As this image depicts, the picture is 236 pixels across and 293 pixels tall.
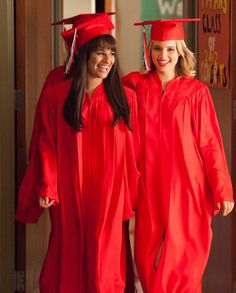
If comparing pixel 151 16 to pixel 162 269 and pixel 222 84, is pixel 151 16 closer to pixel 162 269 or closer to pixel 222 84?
pixel 222 84

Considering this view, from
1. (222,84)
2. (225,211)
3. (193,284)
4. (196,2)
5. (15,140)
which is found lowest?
(193,284)

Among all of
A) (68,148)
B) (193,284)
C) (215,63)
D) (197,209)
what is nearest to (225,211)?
(197,209)

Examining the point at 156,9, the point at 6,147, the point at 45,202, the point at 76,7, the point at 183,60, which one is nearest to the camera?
the point at 45,202

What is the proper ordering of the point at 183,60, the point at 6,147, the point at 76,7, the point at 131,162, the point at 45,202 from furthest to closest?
1. the point at 76,7
2. the point at 6,147
3. the point at 183,60
4. the point at 131,162
5. the point at 45,202

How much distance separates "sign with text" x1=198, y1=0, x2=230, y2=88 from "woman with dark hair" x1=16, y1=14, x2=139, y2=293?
0.90 meters

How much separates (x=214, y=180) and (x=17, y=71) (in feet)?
3.55

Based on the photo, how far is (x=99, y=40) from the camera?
305cm

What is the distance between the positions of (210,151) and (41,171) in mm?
760

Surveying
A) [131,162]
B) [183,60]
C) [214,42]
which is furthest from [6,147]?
[214,42]

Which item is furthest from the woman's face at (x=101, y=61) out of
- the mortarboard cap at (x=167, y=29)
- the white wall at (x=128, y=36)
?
the white wall at (x=128, y=36)

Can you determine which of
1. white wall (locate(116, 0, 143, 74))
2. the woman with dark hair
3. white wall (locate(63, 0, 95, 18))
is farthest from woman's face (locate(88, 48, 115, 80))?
white wall (locate(116, 0, 143, 74))

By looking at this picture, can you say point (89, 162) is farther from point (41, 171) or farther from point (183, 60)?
point (183, 60)

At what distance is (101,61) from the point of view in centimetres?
305

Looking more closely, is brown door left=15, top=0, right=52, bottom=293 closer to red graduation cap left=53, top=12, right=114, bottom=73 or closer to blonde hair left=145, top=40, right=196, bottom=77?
red graduation cap left=53, top=12, right=114, bottom=73
